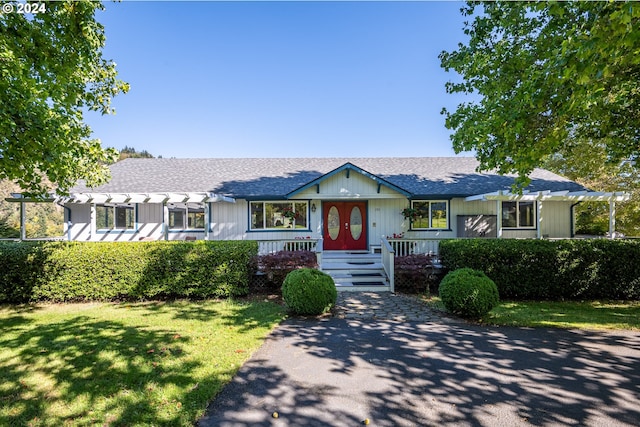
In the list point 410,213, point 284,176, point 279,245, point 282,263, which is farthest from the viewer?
point 284,176

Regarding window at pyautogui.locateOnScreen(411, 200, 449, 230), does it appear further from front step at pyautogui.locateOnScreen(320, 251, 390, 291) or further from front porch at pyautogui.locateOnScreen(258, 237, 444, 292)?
front step at pyautogui.locateOnScreen(320, 251, 390, 291)

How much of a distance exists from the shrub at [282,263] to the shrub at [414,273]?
8.79 ft

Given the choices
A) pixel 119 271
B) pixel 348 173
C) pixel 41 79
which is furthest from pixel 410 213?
pixel 41 79

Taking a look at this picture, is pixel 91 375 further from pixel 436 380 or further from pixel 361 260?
pixel 361 260

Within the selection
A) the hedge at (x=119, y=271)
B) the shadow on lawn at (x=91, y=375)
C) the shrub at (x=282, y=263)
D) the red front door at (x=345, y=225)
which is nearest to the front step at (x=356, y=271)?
the red front door at (x=345, y=225)

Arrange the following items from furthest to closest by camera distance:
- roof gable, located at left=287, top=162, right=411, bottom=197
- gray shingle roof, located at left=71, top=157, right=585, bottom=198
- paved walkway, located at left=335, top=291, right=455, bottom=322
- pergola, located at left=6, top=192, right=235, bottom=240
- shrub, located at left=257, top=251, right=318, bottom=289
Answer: gray shingle roof, located at left=71, top=157, right=585, bottom=198
roof gable, located at left=287, top=162, right=411, bottom=197
pergola, located at left=6, top=192, right=235, bottom=240
shrub, located at left=257, top=251, right=318, bottom=289
paved walkway, located at left=335, top=291, right=455, bottom=322

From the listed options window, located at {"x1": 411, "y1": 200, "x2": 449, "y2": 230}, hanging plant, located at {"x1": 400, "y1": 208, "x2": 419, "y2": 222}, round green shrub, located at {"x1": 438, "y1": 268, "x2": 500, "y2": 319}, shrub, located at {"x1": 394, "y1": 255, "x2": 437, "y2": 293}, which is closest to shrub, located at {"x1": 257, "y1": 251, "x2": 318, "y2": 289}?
shrub, located at {"x1": 394, "y1": 255, "x2": 437, "y2": 293}

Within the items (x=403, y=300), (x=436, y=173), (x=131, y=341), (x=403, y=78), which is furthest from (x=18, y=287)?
(x=436, y=173)

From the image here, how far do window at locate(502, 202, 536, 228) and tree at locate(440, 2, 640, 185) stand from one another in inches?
166

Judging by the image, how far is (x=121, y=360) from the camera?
14.7 feet

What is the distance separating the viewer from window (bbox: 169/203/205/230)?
45.9 feet

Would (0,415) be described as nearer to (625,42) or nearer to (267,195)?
(625,42)

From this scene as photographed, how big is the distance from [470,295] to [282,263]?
196 inches

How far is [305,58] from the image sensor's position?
45.6ft
